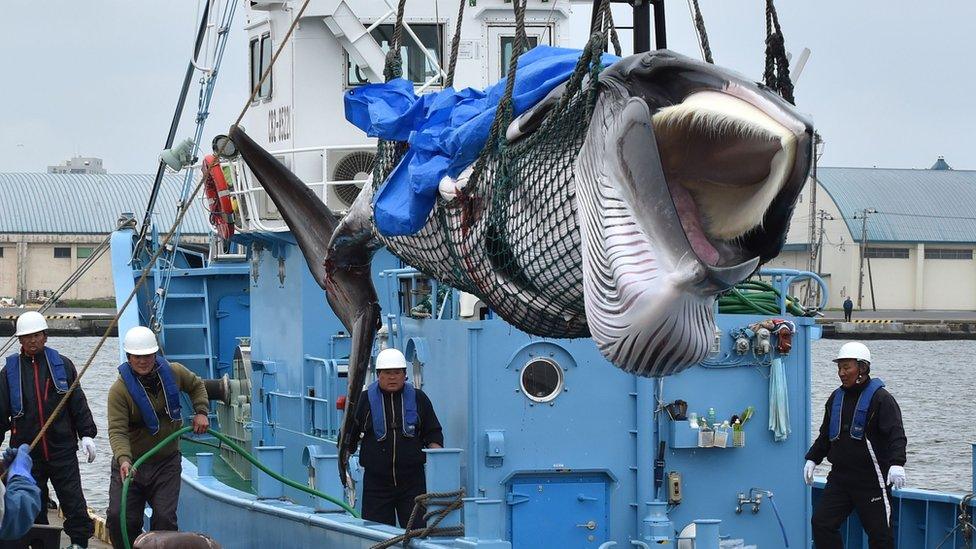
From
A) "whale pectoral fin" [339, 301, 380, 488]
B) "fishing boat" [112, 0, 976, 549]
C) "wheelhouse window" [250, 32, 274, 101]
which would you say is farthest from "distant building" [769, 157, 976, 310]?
"whale pectoral fin" [339, 301, 380, 488]

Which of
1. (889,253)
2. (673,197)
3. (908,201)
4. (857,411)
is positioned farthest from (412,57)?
(908,201)

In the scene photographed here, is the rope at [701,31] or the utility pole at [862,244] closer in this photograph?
the rope at [701,31]

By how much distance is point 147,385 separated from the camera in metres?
9.79

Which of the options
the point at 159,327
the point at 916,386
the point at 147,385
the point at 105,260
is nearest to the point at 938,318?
the point at 916,386

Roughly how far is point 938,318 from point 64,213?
37548mm

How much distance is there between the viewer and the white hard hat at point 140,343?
31.6 feet

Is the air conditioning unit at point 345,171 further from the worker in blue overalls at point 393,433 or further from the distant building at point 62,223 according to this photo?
the distant building at point 62,223

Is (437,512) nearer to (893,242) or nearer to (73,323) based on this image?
(73,323)

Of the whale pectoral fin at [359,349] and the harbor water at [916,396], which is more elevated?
the whale pectoral fin at [359,349]

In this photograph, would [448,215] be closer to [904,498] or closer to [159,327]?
[904,498]

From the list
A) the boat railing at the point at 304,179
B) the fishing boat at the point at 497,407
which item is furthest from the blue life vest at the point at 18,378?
Answer: the boat railing at the point at 304,179

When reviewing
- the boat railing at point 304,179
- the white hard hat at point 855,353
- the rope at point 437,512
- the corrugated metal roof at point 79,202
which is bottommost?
the rope at point 437,512

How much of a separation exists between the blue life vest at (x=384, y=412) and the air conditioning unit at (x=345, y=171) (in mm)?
3060

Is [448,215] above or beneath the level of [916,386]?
above
